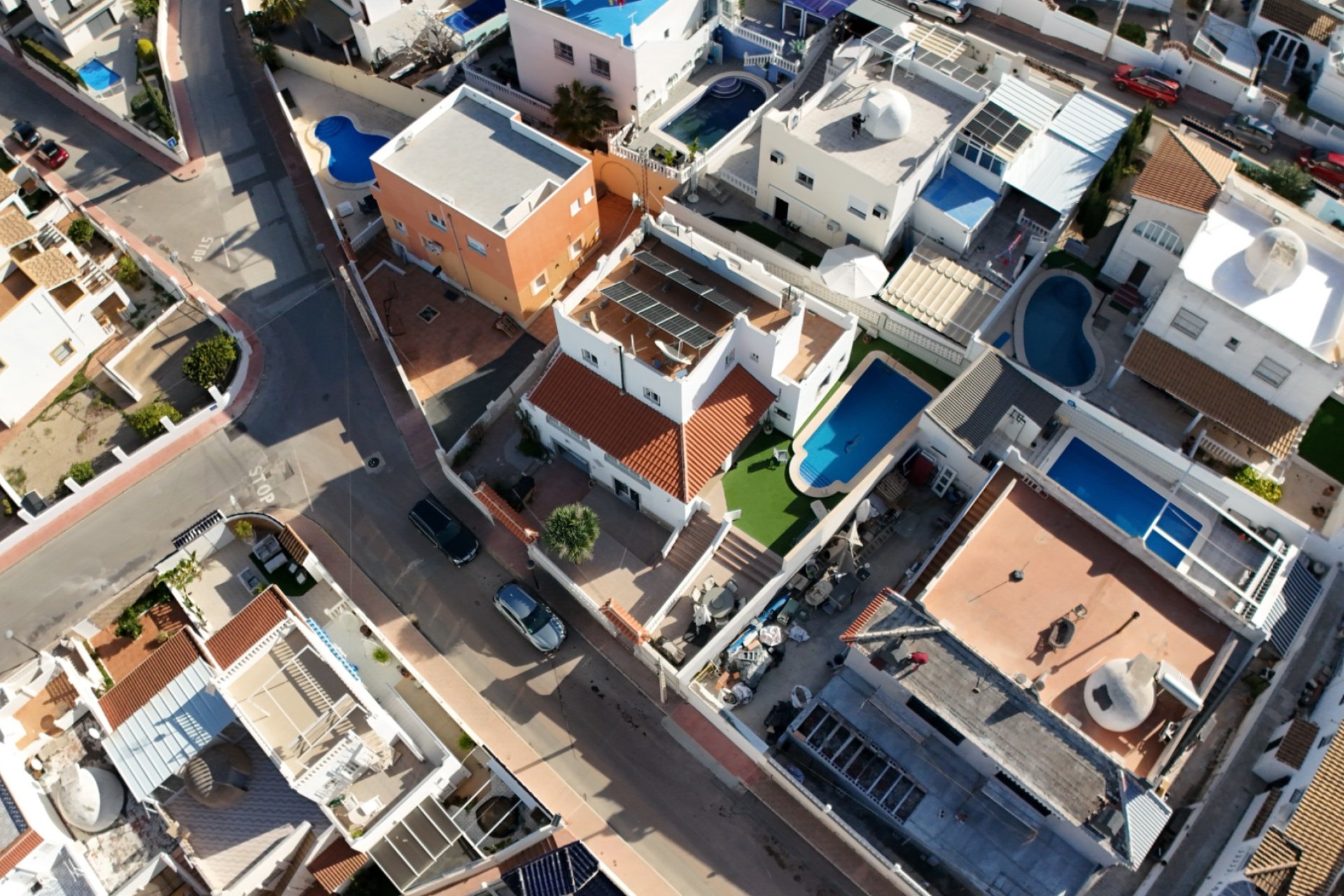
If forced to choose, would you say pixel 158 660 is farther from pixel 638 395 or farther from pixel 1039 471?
pixel 1039 471

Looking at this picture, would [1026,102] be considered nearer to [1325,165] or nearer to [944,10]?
[944,10]

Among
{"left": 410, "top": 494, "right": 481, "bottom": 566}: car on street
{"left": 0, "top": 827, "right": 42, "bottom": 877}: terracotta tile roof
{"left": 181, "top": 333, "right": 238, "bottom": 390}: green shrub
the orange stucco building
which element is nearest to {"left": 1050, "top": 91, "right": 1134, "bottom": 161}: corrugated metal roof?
the orange stucco building

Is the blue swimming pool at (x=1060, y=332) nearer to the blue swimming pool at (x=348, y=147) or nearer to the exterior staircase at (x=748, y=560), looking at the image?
the exterior staircase at (x=748, y=560)

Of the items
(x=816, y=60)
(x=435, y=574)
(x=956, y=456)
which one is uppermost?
(x=816, y=60)

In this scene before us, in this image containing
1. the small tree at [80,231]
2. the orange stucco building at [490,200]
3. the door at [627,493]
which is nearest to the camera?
the door at [627,493]

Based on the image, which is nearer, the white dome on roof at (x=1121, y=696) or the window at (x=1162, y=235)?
the white dome on roof at (x=1121, y=696)

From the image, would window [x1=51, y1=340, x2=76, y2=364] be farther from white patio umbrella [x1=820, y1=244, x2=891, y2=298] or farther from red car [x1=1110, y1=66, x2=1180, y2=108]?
red car [x1=1110, y1=66, x2=1180, y2=108]

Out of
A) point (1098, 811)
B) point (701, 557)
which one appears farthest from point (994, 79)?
point (1098, 811)

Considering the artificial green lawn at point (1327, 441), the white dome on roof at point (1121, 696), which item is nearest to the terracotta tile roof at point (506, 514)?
the white dome on roof at point (1121, 696)
